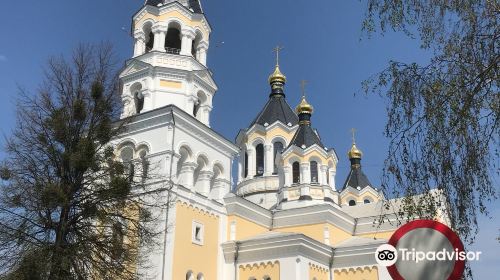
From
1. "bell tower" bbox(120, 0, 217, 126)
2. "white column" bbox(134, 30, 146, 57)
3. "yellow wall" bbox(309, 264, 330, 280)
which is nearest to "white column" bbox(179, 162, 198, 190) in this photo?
"bell tower" bbox(120, 0, 217, 126)

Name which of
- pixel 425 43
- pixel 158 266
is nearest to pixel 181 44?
pixel 158 266

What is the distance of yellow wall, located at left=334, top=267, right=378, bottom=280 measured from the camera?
22.1 meters

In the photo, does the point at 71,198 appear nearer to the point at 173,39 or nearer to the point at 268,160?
the point at 173,39

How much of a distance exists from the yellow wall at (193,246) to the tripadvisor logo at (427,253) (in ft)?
51.9

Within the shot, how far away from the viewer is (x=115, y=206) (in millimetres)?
11883

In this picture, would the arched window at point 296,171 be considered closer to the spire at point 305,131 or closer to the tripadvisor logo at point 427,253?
the spire at point 305,131

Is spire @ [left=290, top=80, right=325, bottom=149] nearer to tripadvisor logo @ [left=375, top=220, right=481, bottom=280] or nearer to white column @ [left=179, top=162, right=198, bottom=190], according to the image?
white column @ [left=179, top=162, right=198, bottom=190]

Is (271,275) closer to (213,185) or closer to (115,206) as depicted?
(213,185)

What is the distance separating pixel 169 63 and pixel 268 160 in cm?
1139

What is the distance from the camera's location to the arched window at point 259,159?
31.3 meters

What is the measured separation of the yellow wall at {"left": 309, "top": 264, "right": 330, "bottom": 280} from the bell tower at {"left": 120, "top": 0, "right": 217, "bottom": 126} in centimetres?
746

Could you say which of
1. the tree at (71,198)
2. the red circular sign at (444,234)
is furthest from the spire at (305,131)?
the red circular sign at (444,234)

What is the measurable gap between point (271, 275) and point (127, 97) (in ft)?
30.7

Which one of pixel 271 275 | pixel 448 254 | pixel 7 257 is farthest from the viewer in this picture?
pixel 271 275
